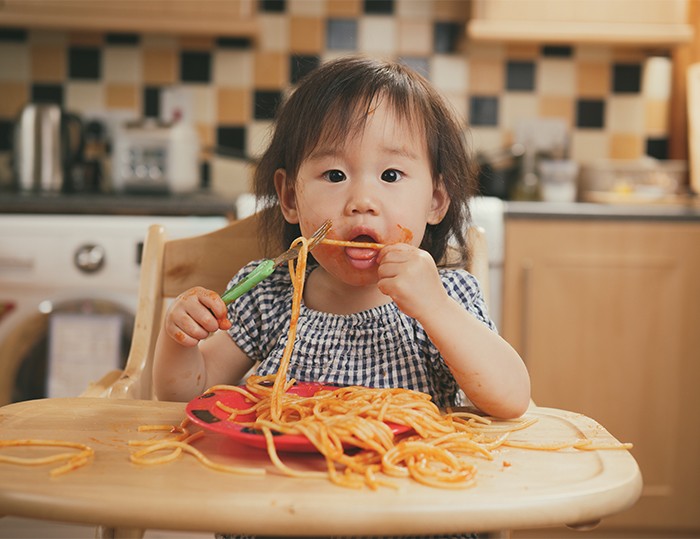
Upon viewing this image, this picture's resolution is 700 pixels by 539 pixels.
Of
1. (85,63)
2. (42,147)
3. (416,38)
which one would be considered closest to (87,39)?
(85,63)

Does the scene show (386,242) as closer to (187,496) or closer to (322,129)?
(322,129)

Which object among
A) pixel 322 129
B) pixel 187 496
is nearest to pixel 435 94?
pixel 322 129

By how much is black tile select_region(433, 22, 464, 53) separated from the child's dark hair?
76.0 inches

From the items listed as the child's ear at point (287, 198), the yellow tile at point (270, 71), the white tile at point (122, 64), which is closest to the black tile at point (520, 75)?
the yellow tile at point (270, 71)

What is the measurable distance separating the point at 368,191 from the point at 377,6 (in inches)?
87.3

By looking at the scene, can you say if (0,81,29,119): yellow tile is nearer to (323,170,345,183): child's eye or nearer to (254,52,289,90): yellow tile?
(254,52,289,90): yellow tile

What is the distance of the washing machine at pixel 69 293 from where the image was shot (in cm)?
227

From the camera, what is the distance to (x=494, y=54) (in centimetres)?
311

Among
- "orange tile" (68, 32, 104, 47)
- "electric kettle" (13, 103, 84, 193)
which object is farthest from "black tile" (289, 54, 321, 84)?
"electric kettle" (13, 103, 84, 193)

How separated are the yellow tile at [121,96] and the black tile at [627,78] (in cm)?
180

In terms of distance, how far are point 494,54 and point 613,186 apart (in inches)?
26.2

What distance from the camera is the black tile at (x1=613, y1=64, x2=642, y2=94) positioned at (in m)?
3.12

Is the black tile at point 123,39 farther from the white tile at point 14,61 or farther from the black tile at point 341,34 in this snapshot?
the black tile at point 341,34

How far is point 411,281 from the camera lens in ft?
3.12
